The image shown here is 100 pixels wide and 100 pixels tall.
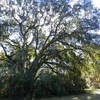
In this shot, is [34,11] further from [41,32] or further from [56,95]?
[56,95]

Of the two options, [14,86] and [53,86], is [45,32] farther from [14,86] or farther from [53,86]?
[14,86]

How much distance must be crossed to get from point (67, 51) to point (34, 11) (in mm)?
4253

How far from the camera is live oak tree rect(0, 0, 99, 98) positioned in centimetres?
1134

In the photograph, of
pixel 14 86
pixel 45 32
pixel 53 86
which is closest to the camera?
pixel 14 86

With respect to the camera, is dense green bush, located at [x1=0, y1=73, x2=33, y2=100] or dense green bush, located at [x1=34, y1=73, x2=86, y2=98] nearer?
dense green bush, located at [x1=0, y1=73, x2=33, y2=100]

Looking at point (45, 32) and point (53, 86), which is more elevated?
point (45, 32)

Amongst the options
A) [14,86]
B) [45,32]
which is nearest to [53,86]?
[14,86]

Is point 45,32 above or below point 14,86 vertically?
above

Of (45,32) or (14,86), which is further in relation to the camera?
(45,32)

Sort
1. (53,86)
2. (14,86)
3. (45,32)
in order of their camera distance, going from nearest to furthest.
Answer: (14,86)
(53,86)
(45,32)

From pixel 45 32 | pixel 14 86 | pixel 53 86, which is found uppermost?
pixel 45 32

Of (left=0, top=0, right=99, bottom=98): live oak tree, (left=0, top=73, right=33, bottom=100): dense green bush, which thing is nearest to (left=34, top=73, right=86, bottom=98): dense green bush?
(left=0, top=0, right=99, bottom=98): live oak tree

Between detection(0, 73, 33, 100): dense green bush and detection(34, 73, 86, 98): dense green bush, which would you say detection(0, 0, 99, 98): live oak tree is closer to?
detection(34, 73, 86, 98): dense green bush

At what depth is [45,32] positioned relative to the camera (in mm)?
12648
